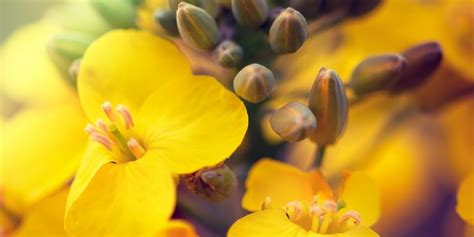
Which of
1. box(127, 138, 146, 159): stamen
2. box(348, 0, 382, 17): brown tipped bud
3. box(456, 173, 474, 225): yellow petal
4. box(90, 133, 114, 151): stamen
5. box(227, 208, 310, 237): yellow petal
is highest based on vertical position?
box(90, 133, 114, 151): stamen

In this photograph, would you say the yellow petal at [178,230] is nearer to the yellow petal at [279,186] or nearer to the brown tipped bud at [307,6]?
the yellow petal at [279,186]

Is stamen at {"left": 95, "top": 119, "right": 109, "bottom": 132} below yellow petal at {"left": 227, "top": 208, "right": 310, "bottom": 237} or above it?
above

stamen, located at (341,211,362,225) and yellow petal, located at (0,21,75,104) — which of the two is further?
yellow petal, located at (0,21,75,104)

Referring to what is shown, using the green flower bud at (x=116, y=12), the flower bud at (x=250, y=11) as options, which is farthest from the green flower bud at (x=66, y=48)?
the flower bud at (x=250, y=11)

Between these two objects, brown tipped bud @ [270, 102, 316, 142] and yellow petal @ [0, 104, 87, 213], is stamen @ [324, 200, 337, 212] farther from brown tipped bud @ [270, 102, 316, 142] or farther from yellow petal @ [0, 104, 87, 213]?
yellow petal @ [0, 104, 87, 213]

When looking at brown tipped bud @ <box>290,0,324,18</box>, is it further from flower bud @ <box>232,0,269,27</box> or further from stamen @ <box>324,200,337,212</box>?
stamen @ <box>324,200,337,212</box>

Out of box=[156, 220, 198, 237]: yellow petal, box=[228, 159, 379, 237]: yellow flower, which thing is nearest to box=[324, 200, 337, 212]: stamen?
box=[228, 159, 379, 237]: yellow flower

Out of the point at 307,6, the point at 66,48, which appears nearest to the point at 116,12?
the point at 66,48
